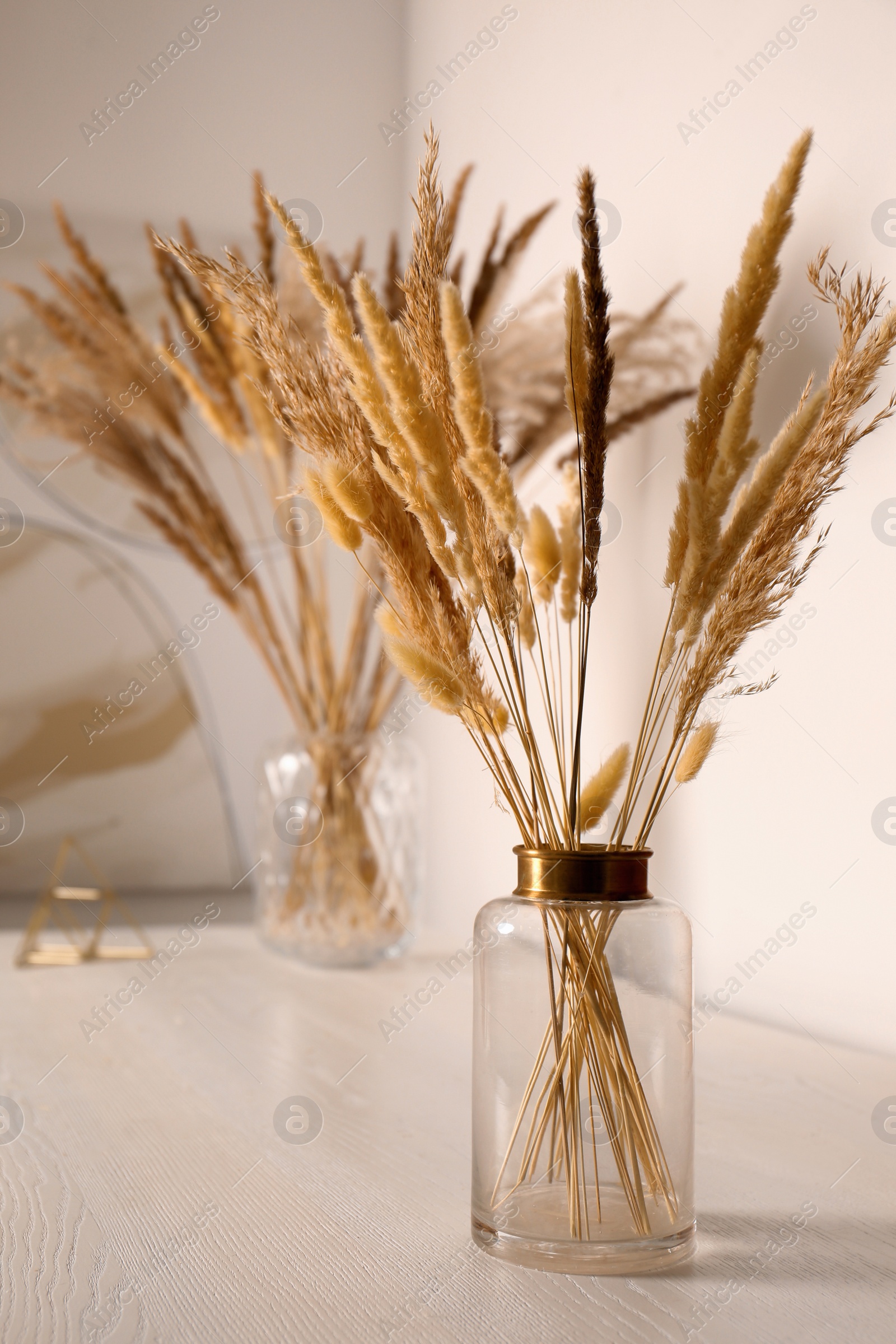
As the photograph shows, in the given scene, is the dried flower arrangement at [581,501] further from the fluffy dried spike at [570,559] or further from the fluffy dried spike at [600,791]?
the fluffy dried spike at [570,559]

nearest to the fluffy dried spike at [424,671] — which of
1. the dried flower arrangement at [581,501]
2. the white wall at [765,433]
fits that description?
the dried flower arrangement at [581,501]

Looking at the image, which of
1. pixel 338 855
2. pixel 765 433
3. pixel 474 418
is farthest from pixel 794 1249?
pixel 338 855

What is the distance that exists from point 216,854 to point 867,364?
147cm

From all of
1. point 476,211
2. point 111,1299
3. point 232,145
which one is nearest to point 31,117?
point 232,145

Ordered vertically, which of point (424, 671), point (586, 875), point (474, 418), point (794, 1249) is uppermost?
point (474, 418)

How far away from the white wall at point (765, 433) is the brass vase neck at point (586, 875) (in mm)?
435

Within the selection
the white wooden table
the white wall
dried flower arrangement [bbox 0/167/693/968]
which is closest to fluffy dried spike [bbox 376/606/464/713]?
the white wooden table

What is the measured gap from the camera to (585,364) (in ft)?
1.92

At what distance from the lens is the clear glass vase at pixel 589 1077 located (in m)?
0.56

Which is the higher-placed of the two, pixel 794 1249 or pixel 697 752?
pixel 697 752

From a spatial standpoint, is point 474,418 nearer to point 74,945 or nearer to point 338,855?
point 338,855

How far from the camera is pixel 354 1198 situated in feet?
2.16

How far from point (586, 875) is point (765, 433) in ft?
2.06

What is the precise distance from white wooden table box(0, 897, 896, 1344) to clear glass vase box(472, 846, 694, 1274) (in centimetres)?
2
